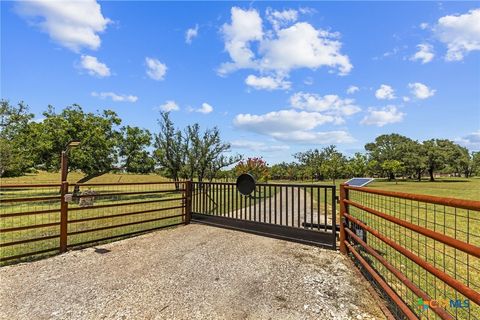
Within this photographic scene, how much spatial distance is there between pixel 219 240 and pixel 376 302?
318cm

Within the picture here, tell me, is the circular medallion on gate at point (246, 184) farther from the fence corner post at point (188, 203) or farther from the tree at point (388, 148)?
the tree at point (388, 148)

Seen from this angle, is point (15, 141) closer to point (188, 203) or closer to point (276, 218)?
point (188, 203)

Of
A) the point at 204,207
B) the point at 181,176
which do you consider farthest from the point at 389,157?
the point at 204,207

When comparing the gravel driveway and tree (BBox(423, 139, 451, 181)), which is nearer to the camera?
the gravel driveway

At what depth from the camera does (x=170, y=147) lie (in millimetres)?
16422

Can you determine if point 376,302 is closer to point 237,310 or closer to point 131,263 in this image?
point 237,310

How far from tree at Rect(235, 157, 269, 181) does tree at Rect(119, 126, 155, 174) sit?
668 cm

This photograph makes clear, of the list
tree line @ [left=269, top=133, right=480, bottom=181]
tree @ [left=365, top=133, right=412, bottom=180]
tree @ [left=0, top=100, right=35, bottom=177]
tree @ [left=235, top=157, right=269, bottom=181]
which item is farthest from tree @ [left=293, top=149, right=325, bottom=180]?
tree @ [left=0, top=100, right=35, bottom=177]

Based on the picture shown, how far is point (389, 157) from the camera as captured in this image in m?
51.0

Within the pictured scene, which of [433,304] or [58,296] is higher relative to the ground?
[433,304]

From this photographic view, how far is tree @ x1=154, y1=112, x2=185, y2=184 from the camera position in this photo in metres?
16.3

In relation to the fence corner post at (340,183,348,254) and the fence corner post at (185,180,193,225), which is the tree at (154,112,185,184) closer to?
the fence corner post at (185,180,193,225)

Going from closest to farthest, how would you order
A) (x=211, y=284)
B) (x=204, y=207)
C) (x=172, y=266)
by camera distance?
(x=211, y=284) → (x=172, y=266) → (x=204, y=207)

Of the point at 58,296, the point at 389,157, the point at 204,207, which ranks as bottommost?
the point at 58,296
